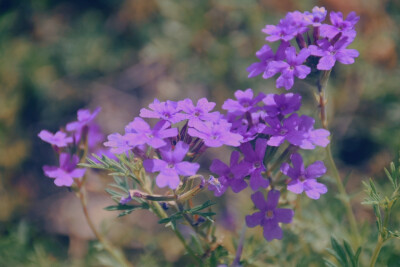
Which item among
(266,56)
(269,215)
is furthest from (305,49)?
(269,215)

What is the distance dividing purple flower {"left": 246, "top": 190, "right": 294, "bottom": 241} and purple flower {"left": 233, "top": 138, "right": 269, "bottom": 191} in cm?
12

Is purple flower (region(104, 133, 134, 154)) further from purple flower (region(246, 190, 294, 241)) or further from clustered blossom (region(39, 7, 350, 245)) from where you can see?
purple flower (region(246, 190, 294, 241))

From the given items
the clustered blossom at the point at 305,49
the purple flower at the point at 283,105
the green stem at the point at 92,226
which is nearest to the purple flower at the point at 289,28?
the clustered blossom at the point at 305,49

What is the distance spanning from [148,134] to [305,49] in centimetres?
91

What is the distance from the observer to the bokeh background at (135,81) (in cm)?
426

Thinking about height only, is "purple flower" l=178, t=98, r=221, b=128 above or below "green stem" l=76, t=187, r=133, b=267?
above

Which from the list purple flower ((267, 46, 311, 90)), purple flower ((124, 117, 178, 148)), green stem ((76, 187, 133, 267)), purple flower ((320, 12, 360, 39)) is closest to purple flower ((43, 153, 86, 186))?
green stem ((76, 187, 133, 267))

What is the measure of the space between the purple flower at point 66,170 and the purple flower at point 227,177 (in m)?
0.75

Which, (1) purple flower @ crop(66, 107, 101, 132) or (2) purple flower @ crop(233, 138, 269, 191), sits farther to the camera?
(1) purple flower @ crop(66, 107, 101, 132)

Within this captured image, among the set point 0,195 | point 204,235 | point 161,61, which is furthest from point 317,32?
point 0,195

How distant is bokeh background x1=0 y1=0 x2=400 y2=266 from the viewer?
4.26 m

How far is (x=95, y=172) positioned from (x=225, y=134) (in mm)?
2474

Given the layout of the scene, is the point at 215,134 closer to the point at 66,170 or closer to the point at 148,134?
the point at 148,134

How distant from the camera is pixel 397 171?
84.7 inches
